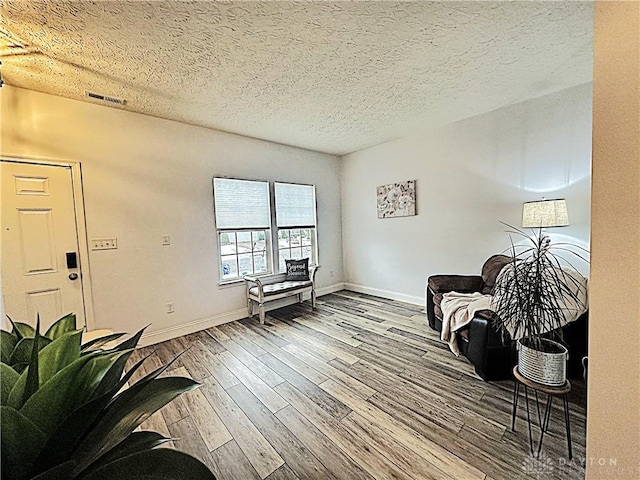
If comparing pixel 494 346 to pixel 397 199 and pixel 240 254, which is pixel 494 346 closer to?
pixel 397 199

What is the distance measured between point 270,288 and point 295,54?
278 cm

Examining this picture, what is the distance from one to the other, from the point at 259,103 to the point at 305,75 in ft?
2.40

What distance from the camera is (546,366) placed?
1478 mm

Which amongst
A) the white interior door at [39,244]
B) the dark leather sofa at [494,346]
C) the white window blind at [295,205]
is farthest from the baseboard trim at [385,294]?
the white interior door at [39,244]

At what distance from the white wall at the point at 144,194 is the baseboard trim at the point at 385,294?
7.10ft

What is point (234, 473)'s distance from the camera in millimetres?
1500

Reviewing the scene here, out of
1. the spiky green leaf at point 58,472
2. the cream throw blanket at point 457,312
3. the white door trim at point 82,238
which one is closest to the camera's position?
the spiky green leaf at point 58,472

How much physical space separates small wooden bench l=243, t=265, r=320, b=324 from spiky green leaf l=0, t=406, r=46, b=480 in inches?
129

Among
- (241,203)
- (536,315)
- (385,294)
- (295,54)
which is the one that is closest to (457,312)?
(536,315)

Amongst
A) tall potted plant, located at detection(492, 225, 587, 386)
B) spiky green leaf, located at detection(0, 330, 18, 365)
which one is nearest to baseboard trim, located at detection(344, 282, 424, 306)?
tall potted plant, located at detection(492, 225, 587, 386)

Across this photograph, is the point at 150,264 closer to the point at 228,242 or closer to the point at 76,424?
the point at 228,242

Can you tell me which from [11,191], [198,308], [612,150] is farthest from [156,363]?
[612,150]

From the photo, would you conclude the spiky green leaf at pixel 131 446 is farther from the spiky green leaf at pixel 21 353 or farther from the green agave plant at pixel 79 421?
the spiky green leaf at pixel 21 353

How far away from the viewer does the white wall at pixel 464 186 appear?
2834 mm
